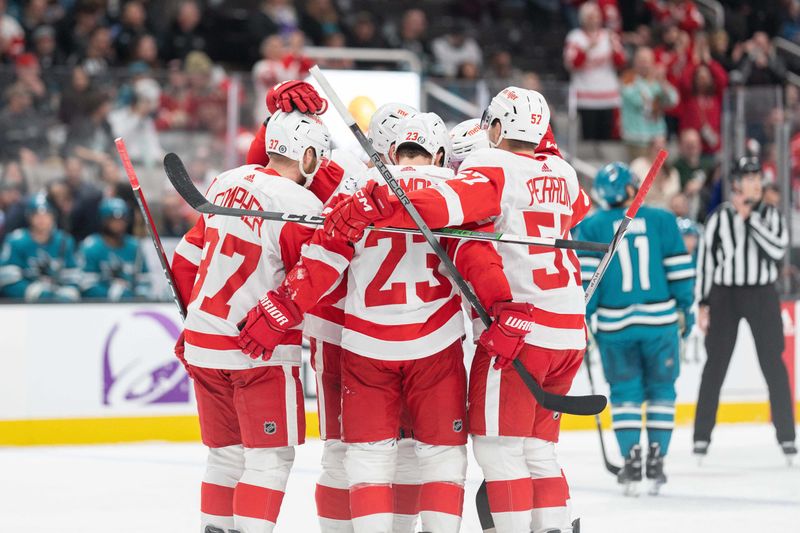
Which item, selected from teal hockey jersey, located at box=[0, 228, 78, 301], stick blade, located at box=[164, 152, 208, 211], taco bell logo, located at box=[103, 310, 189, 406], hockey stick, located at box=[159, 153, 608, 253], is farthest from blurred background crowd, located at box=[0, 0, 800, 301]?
hockey stick, located at box=[159, 153, 608, 253]

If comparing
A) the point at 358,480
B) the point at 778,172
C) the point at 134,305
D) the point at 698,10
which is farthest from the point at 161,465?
the point at 698,10

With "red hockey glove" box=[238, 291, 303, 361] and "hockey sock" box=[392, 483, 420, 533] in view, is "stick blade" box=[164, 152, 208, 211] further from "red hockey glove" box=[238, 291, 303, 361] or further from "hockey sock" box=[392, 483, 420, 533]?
"hockey sock" box=[392, 483, 420, 533]

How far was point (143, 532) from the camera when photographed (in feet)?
14.6

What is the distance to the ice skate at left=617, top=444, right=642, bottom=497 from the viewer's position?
204 inches

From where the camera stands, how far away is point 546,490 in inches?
141

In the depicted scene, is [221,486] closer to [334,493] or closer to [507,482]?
[334,493]

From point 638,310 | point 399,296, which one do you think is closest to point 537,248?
point 399,296

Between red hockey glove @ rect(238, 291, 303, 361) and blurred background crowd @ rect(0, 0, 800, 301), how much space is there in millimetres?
3532

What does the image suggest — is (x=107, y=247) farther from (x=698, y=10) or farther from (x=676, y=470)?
(x=698, y=10)

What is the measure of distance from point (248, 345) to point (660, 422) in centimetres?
235

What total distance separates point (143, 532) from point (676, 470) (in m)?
2.65

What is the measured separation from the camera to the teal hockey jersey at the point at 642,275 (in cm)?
514

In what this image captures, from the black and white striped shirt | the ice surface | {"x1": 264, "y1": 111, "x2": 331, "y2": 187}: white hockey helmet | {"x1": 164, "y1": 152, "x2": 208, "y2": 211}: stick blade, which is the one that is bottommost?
the ice surface

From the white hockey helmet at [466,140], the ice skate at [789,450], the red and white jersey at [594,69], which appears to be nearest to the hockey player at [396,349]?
the white hockey helmet at [466,140]
